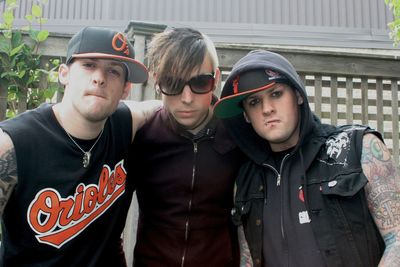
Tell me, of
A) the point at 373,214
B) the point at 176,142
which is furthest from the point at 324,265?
the point at 176,142

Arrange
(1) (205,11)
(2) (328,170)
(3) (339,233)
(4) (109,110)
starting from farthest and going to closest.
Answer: (1) (205,11) < (4) (109,110) < (2) (328,170) < (3) (339,233)

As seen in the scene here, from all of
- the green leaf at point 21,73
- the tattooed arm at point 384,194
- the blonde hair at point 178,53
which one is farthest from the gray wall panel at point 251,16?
the tattooed arm at point 384,194

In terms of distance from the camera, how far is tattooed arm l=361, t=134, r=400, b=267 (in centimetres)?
215

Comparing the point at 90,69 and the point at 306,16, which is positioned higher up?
the point at 306,16

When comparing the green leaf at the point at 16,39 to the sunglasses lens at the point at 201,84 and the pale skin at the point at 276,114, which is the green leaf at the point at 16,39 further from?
the pale skin at the point at 276,114

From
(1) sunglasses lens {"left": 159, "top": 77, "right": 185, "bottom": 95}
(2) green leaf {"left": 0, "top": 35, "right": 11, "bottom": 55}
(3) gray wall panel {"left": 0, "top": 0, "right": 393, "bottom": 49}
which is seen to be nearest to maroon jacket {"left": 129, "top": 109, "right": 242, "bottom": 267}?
(1) sunglasses lens {"left": 159, "top": 77, "right": 185, "bottom": 95}

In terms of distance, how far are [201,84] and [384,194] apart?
1255mm

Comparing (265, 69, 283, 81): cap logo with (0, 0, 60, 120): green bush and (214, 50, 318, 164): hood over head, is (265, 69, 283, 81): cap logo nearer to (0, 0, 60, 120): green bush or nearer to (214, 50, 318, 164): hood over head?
(214, 50, 318, 164): hood over head

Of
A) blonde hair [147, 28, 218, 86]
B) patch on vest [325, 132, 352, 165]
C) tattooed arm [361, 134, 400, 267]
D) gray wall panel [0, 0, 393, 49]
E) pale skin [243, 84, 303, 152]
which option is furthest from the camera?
gray wall panel [0, 0, 393, 49]

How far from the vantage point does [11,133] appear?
229 cm

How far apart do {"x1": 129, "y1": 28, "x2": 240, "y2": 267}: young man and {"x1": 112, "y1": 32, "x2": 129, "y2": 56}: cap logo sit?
0.22 meters

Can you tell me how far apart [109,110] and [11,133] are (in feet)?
1.87

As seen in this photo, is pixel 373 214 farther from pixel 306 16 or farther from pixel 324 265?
pixel 306 16

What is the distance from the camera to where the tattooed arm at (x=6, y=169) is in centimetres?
223
